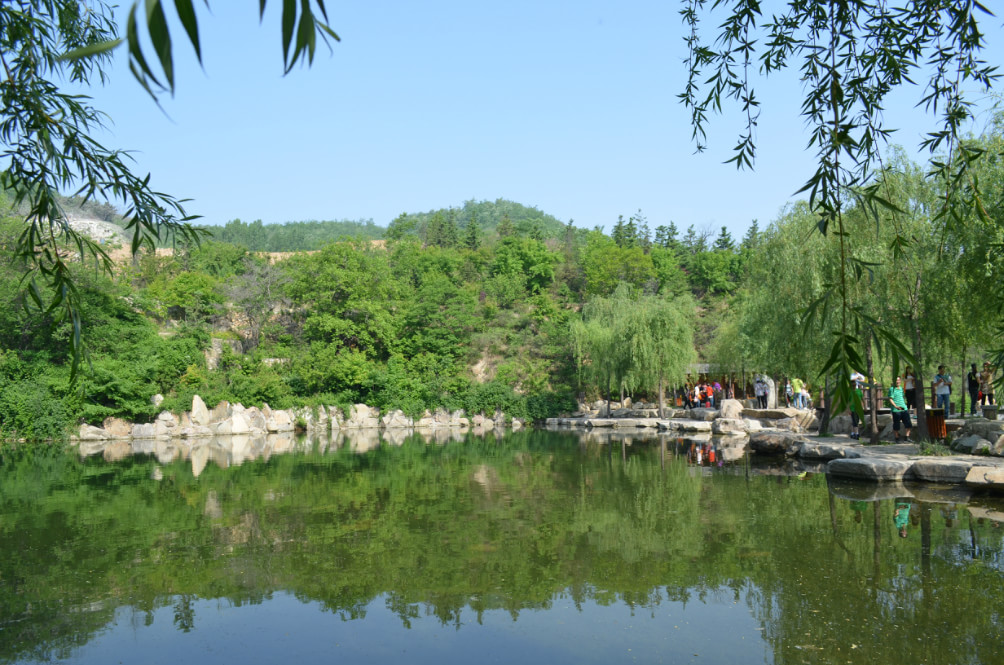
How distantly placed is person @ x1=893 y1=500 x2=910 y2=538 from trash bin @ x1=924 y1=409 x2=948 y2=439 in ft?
13.9

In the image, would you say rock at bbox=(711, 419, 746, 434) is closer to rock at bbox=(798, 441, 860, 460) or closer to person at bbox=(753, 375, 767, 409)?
person at bbox=(753, 375, 767, 409)

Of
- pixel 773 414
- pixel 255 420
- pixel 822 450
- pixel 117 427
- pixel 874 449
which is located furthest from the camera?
pixel 255 420

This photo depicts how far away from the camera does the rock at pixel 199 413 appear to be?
91.5 ft

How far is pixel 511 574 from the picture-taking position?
6.61m

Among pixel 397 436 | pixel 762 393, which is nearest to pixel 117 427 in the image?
pixel 397 436

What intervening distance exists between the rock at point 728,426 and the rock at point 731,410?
919 millimetres

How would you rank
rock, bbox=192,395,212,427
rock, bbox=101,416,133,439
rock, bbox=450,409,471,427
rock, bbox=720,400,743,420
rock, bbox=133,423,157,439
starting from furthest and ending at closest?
rock, bbox=450,409,471,427, rock, bbox=192,395,212,427, rock, bbox=133,423,157,439, rock, bbox=101,416,133,439, rock, bbox=720,400,743,420

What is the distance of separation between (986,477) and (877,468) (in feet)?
5.37

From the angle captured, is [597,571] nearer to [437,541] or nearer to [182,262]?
[437,541]

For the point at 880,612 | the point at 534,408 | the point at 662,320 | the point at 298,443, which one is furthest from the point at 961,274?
the point at 534,408

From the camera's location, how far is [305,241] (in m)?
97.9

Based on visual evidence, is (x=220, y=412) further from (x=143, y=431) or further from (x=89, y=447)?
(x=89, y=447)

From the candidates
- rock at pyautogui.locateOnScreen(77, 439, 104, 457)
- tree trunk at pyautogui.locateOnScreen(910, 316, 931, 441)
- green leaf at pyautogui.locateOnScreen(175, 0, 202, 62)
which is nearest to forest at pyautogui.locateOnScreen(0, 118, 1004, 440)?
tree trunk at pyautogui.locateOnScreen(910, 316, 931, 441)

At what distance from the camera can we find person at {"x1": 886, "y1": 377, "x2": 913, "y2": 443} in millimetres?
13672
